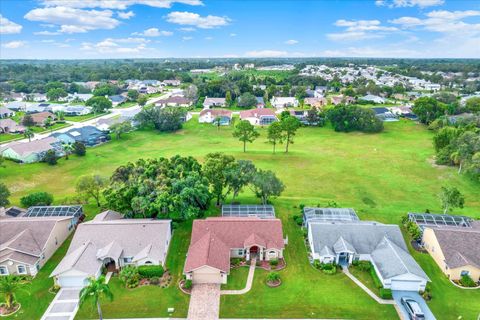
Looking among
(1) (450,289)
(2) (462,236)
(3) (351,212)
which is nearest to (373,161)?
(3) (351,212)

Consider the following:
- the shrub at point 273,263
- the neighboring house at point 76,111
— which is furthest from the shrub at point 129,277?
the neighboring house at point 76,111

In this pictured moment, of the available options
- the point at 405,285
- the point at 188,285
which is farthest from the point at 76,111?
the point at 405,285

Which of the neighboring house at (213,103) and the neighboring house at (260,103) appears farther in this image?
the neighboring house at (213,103)

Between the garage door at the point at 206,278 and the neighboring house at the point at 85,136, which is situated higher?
the neighboring house at the point at 85,136

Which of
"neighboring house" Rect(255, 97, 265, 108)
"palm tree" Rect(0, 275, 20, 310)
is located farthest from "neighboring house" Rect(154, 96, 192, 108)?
"palm tree" Rect(0, 275, 20, 310)

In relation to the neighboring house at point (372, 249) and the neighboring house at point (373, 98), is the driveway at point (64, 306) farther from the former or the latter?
the neighboring house at point (373, 98)

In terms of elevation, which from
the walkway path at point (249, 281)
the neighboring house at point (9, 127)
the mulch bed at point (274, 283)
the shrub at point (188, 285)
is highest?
the neighboring house at point (9, 127)
